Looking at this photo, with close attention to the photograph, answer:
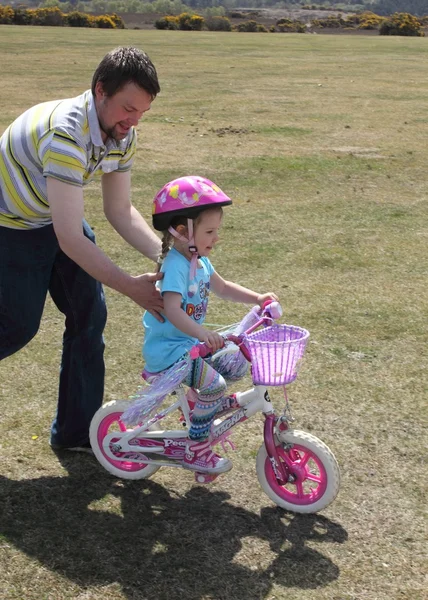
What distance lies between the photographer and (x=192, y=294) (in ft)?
13.1

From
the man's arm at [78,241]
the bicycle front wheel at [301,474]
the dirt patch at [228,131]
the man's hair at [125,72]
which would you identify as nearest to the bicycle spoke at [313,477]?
the bicycle front wheel at [301,474]

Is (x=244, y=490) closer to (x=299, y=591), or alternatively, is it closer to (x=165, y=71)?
(x=299, y=591)

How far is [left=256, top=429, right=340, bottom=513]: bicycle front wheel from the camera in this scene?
13.0 ft

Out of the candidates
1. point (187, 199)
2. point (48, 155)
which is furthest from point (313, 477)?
point (48, 155)

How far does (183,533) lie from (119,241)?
15.7 ft

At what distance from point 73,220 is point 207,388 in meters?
0.96

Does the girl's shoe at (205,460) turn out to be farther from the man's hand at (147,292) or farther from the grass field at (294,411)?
the man's hand at (147,292)

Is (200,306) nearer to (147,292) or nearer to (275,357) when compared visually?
(147,292)

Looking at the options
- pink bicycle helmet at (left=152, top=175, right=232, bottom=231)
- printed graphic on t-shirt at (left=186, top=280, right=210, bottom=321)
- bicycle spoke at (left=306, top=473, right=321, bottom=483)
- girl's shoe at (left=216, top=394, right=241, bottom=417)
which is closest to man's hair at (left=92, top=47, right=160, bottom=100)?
pink bicycle helmet at (left=152, top=175, right=232, bottom=231)

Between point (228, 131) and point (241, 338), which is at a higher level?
point (241, 338)

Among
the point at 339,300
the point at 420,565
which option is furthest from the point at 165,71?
the point at 420,565

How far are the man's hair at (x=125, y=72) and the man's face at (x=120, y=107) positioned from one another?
0.02 metres

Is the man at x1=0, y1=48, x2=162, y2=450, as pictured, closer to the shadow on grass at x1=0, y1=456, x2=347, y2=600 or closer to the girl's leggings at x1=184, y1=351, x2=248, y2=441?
the girl's leggings at x1=184, y1=351, x2=248, y2=441

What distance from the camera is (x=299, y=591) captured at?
142 inches
